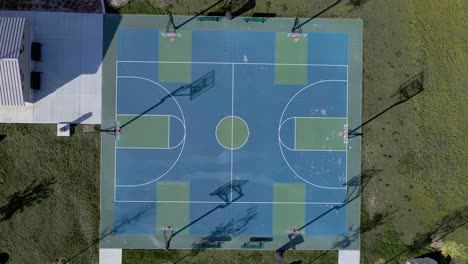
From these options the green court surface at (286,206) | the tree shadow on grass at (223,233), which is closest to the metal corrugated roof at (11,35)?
the tree shadow on grass at (223,233)

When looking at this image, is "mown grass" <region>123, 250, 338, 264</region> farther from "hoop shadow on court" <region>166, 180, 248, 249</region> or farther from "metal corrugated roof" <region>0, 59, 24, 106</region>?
"metal corrugated roof" <region>0, 59, 24, 106</region>

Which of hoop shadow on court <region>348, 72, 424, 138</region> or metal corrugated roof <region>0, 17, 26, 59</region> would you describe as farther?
hoop shadow on court <region>348, 72, 424, 138</region>

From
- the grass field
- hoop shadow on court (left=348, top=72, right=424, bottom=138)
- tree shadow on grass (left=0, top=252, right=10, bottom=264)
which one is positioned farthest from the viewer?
hoop shadow on court (left=348, top=72, right=424, bottom=138)

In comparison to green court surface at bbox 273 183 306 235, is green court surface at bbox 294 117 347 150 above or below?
above

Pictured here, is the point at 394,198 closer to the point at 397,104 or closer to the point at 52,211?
the point at 397,104

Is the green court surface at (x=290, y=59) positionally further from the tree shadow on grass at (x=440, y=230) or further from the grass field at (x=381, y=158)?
the tree shadow on grass at (x=440, y=230)

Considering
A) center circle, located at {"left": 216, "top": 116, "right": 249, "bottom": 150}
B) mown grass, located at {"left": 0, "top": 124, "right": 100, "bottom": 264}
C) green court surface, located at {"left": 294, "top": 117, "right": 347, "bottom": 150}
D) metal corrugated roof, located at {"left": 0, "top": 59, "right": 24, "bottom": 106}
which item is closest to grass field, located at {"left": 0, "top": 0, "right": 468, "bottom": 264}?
mown grass, located at {"left": 0, "top": 124, "right": 100, "bottom": 264}
